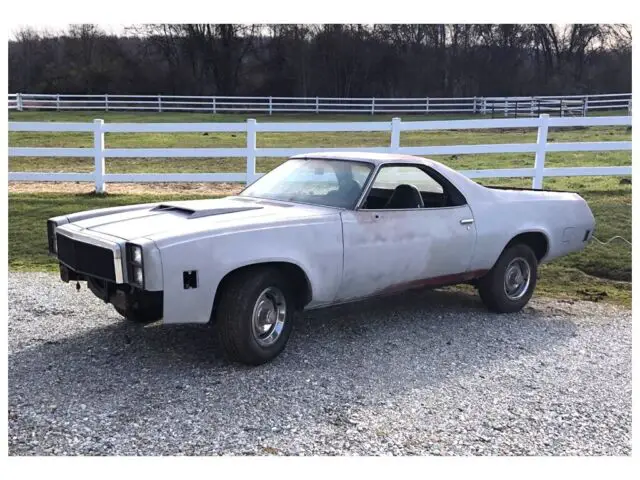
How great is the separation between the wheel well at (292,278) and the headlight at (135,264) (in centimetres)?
52

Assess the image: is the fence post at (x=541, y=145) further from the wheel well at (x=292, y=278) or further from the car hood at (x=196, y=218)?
the wheel well at (x=292, y=278)

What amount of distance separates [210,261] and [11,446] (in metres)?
1.46

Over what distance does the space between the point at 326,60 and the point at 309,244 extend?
61.2 ft

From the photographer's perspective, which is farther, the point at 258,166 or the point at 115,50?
the point at 115,50

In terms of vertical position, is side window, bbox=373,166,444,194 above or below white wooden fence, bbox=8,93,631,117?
below

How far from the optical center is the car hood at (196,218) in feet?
13.3

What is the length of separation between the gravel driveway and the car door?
48 cm

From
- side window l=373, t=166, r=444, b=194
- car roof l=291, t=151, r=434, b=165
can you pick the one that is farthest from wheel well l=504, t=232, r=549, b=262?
car roof l=291, t=151, r=434, b=165

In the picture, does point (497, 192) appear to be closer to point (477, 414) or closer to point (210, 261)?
point (477, 414)

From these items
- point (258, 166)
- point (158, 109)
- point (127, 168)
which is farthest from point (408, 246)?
point (158, 109)

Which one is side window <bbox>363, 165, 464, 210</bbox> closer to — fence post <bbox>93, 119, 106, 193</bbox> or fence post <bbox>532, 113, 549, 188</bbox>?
fence post <bbox>532, 113, 549, 188</bbox>

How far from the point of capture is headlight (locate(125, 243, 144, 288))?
148 inches

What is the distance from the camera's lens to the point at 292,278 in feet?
14.7

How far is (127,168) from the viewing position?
1661 centimetres
